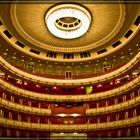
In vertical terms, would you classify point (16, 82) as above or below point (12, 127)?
above

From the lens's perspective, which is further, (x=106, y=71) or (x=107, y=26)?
(x=106, y=71)

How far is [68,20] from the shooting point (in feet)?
95.2

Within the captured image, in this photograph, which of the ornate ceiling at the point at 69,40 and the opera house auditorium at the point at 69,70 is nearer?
the ornate ceiling at the point at 69,40

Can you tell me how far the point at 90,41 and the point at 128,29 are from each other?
571 cm

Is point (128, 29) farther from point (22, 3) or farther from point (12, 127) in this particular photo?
point (12, 127)

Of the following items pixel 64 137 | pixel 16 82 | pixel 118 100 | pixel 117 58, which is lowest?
pixel 64 137

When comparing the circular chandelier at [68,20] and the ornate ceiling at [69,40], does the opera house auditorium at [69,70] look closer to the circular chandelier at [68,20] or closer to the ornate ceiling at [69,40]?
the circular chandelier at [68,20]

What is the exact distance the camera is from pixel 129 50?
103 feet

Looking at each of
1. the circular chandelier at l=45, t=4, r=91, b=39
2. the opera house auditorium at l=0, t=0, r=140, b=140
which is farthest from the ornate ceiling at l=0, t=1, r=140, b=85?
the opera house auditorium at l=0, t=0, r=140, b=140

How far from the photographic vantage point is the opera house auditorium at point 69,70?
2555 cm

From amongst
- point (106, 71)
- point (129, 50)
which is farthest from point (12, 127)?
point (129, 50)

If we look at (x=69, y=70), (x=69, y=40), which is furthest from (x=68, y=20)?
(x=69, y=70)

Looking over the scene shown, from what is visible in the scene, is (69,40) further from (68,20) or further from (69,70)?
(69,70)

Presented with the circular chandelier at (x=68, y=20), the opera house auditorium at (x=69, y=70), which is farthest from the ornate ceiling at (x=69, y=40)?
the opera house auditorium at (x=69, y=70)
